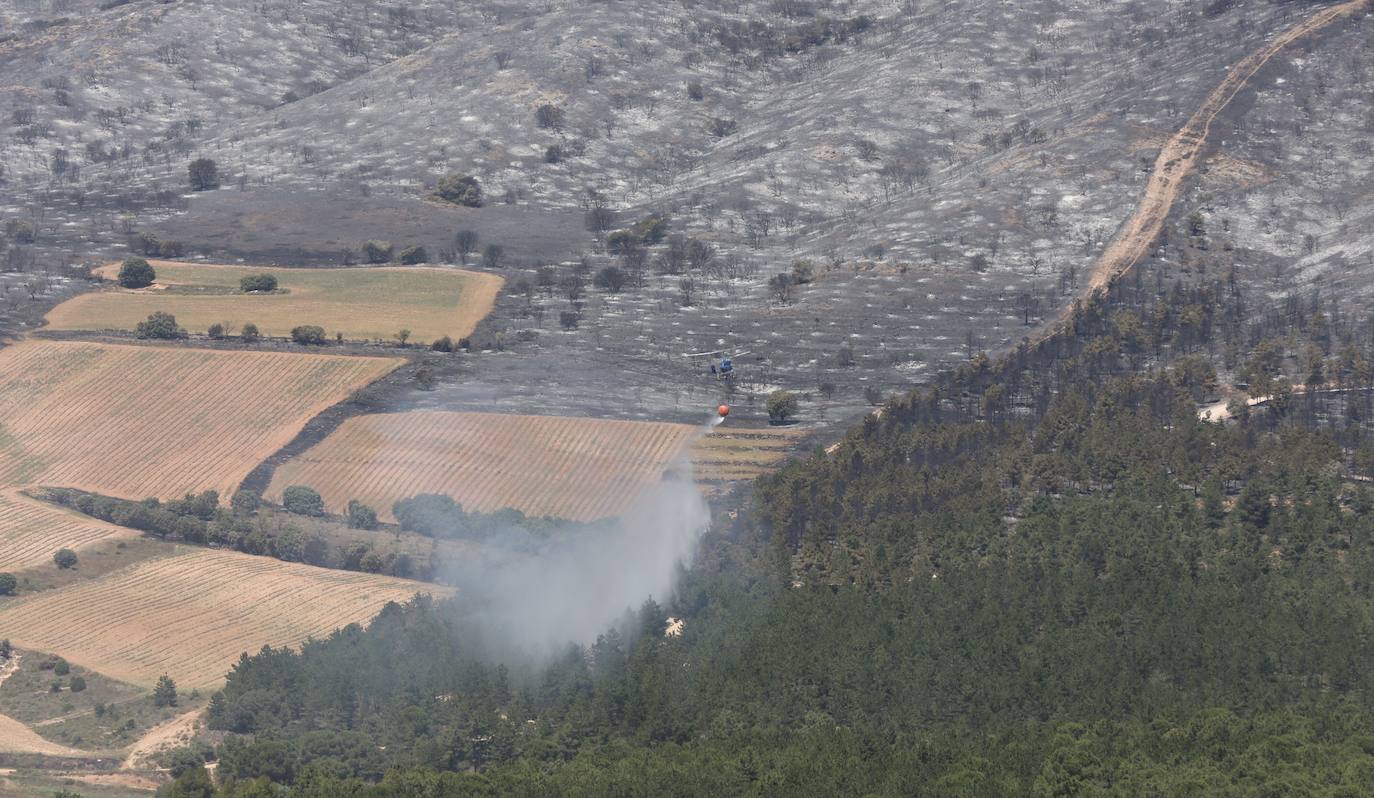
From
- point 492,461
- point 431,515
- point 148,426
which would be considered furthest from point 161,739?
point 148,426

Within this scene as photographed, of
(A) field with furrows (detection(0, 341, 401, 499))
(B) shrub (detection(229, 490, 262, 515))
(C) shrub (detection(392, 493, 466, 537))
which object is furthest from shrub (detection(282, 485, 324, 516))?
(C) shrub (detection(392, 493, 466, 537))

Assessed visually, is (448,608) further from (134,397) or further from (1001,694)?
(134,397)

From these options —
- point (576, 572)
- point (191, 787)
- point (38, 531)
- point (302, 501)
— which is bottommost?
point (191, 787)

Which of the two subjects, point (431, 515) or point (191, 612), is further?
point (431, 515)

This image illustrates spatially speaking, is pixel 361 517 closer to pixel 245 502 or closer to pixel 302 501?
pixel 302 501

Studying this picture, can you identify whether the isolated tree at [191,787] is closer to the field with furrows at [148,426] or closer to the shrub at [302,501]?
the shrub at [302,501]
